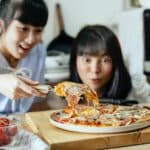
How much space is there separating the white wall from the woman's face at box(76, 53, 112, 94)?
2.17 ft

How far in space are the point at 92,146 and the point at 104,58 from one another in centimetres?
74

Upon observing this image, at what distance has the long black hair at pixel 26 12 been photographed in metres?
1.31

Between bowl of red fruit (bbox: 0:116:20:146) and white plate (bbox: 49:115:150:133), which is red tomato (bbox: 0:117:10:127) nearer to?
bowl of red fruit (bbox: 0:116:20:146)

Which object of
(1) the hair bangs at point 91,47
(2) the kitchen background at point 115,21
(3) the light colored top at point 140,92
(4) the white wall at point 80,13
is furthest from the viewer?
(4) the white wall at point 80,13

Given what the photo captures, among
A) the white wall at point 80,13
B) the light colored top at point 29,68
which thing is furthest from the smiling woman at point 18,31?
the white wall at point 80,13

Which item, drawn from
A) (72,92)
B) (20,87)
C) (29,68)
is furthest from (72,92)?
(29,68)

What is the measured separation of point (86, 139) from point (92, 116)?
0.12 m

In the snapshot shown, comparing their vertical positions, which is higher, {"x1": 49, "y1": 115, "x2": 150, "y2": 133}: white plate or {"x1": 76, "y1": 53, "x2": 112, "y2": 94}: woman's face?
Answer: {"x1": 49, "y1": 115, "x2": 150, "y2": 133}: white plate

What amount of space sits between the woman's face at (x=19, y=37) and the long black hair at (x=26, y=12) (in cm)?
2

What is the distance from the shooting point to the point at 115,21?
2.15 meters

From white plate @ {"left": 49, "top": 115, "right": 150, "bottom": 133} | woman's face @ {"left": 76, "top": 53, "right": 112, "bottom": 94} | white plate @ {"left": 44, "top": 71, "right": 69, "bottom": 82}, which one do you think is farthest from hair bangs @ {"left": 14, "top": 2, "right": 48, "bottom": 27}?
white plate @ {"left": 49, "top": 115, "right": 150, "bottom": 133}

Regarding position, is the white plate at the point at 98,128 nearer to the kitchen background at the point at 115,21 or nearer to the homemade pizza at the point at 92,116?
the homemade pizza at the point at 92,116

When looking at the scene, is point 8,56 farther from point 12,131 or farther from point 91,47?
point 12,131

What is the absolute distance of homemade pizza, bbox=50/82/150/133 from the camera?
758 millimetres
